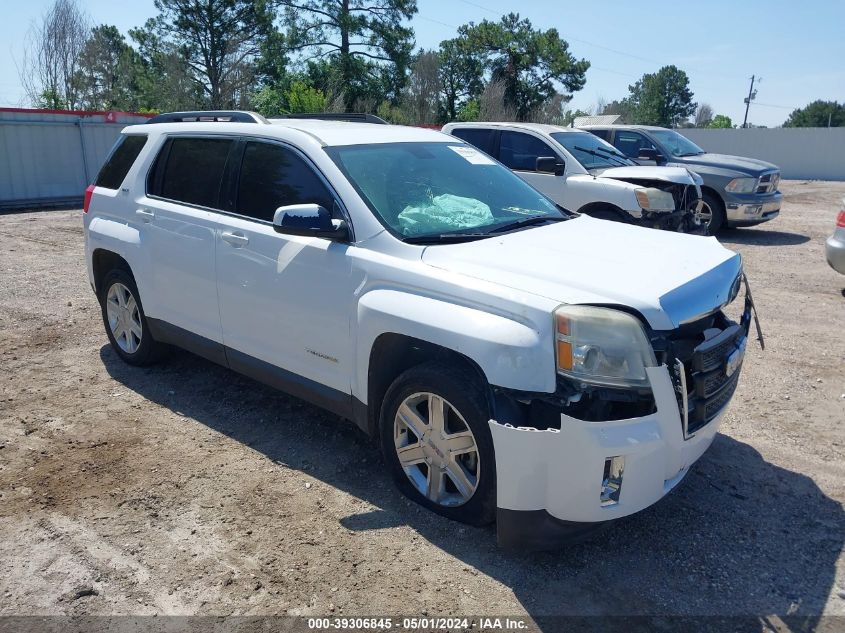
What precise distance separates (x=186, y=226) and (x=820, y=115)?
84.3m

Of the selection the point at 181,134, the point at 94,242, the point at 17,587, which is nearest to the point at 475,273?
the point at 17,587

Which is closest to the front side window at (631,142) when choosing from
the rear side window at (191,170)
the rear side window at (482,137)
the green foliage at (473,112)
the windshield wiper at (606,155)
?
the windshield wiper at (606,155)

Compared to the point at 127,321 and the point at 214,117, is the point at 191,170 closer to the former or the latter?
the point at 214,117

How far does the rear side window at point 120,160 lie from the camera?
5398 millimetres

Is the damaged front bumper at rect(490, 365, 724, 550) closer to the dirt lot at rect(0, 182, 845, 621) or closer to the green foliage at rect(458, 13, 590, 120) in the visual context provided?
the dirt lot at rect(0, 182, 845, 621)

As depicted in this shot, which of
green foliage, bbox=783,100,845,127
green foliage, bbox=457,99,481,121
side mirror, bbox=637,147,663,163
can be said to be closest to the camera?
side mirror, bbox=637,147,663,163

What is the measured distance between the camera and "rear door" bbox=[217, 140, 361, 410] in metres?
3.78

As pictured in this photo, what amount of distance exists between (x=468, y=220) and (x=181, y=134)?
234 centimetres

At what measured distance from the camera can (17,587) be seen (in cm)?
308

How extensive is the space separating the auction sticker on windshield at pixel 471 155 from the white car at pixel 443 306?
19 mm

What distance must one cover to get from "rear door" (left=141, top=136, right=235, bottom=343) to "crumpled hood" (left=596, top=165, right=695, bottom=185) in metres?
6.06

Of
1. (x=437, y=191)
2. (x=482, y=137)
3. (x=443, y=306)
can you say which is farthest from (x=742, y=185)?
(x=443, y=306)

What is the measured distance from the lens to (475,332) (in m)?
3.05

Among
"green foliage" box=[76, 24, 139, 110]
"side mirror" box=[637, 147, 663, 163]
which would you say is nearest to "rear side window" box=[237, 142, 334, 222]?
"side mirror" box=[637, 147, 663, 163]
